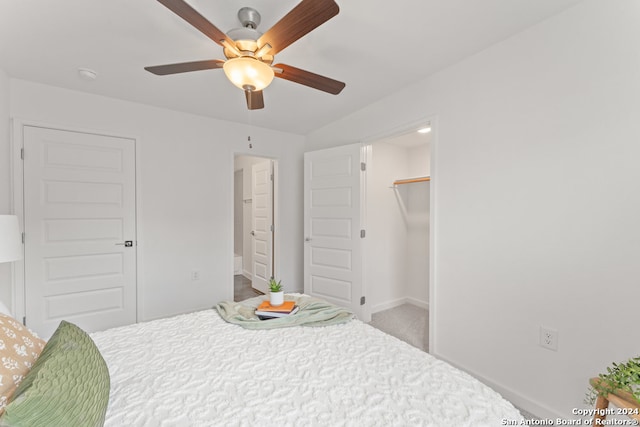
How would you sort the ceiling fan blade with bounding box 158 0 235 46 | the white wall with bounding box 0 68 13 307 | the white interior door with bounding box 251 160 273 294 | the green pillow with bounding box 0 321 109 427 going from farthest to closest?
the white interior door with bounding box 251 160 273 294 → the white wall with bounding box 0 68 13 307 → the ceiling fan blade with bounding box 158 0 235 46 → the green pillow with bounding box 0 321 109 427

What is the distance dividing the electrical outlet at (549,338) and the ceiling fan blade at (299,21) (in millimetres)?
2095

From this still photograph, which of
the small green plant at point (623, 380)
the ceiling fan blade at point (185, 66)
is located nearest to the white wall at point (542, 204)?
the small green plant at point (623, 380)

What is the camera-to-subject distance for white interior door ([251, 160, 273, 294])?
4.07 metres

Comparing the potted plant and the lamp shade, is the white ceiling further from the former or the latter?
the potted plant

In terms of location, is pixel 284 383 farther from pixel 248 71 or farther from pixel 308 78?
pixel 308 78

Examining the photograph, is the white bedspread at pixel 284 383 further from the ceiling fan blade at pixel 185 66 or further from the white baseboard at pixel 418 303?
the white baseboard at pixel 418 303

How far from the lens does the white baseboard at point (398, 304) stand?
3.62 m

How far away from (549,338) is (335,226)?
2.12 metres

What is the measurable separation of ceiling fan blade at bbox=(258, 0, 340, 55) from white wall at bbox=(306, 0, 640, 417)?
1400mm

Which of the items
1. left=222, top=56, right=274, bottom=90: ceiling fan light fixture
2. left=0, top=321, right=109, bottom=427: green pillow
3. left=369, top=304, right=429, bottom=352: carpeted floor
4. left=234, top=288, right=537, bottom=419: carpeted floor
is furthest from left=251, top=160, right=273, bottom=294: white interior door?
left=0, top=321, right=109, bottom=427: green pillow

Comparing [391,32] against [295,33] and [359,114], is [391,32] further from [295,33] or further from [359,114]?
[359,114]

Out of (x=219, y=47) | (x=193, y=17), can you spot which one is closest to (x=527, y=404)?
(x=193, y=17)

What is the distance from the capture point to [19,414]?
0.64 m

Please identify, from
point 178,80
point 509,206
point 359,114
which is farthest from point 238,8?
point 509,206
